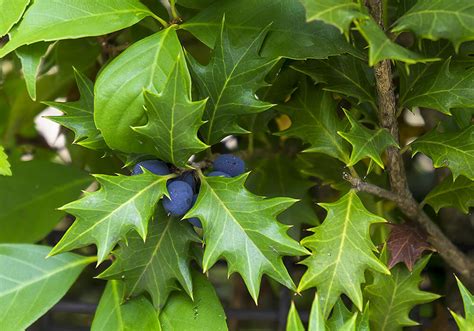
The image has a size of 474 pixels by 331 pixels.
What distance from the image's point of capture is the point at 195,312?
0.70 meters

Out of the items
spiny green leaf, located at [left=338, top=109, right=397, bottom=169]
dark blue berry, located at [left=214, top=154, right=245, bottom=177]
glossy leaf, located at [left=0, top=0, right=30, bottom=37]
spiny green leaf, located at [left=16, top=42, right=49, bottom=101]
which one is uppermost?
glossy leaf, located at [left=0, top=0, right=30, bottom=37]

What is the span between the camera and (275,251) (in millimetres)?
612

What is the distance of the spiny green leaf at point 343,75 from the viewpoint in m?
0.67

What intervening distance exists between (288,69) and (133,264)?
255 millimetres

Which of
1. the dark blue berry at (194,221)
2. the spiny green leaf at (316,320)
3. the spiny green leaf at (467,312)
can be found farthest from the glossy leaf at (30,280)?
the spiny green leaf at (467,312)

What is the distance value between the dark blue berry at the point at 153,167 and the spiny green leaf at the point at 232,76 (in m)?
0.06

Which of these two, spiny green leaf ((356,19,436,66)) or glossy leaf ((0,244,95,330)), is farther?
glossy leaf ((0,244,95,330))

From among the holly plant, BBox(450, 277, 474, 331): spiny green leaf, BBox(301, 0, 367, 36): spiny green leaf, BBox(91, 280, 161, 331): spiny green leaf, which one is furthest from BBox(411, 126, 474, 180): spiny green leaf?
BBox(91, 280, 161, 331): spiny green leaf

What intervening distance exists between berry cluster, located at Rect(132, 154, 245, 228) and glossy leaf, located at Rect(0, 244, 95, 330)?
0.21 metres

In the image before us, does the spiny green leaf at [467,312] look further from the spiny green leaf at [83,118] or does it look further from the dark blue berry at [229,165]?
the spiny green leaf at [83,118]

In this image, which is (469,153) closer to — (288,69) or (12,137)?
(288,69)

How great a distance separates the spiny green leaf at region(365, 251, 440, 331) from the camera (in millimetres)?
708

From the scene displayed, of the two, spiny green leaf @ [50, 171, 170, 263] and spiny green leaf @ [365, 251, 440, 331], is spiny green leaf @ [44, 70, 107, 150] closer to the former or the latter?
spiny green leaf @ [50, 171, 170, 263]

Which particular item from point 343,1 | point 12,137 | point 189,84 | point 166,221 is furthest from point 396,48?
point 12,137
